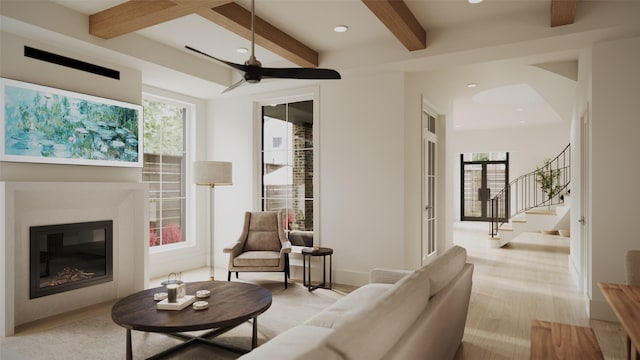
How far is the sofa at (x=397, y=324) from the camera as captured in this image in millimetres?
1325

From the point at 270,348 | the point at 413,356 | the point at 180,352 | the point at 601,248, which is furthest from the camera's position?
the point at 601,248

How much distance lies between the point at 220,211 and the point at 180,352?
134 inches

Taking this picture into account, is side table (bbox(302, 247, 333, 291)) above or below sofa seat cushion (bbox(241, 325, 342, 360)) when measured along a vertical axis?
below

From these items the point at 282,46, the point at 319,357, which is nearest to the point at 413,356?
the point at 319,357

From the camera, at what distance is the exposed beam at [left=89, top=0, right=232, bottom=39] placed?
3223mm

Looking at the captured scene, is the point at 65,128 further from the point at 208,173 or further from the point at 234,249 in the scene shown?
the point at 234,249

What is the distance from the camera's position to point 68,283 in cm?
410

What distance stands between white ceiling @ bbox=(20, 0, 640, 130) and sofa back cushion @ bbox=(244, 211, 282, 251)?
1854 millimetres

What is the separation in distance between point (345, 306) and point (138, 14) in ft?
9.99

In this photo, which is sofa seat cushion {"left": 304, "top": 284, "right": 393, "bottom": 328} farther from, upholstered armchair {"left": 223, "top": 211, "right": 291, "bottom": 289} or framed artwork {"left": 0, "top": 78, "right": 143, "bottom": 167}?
framed artwork {"left": 0, "top": 78, "right": 143, "bottom": 167}

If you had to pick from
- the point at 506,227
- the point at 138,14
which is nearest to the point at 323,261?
the point at 138,14

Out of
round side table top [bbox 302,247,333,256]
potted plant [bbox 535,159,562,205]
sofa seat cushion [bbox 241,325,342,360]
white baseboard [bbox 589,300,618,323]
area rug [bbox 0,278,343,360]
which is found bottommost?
area rug [bbox 0,278,343,360]

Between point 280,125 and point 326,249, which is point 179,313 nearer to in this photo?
point 326,249

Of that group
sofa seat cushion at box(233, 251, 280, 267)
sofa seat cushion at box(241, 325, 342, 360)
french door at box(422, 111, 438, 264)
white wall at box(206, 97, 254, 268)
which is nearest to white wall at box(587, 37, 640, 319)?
french door at box(422, 111, 438, 264)
